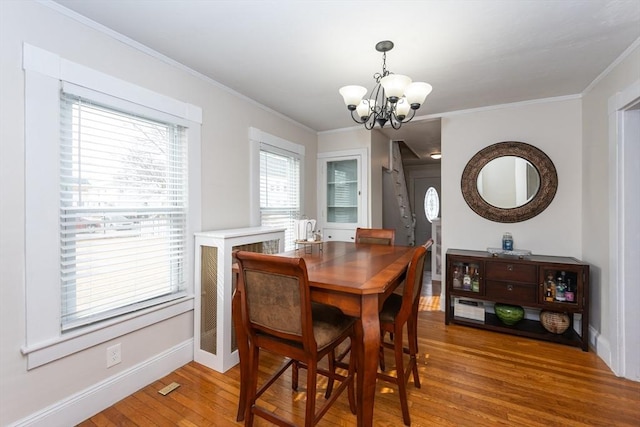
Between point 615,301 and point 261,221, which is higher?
point 261,221

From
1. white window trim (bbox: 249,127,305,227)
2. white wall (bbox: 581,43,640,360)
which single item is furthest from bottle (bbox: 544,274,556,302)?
white window trim (bbox: 249,127,305,227)

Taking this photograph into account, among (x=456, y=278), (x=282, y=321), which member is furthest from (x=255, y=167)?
(x=456, y=278)

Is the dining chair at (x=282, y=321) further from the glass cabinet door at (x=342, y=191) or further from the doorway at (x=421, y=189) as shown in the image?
the doorway at (x=421, y=189)

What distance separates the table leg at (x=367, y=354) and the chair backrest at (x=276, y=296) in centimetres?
24

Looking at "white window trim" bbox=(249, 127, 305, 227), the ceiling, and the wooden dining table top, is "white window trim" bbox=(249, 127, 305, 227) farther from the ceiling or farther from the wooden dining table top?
the wooden dining table top

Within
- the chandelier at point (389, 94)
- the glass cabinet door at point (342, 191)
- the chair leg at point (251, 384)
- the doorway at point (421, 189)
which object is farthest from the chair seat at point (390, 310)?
the doorway at point (421, 189)

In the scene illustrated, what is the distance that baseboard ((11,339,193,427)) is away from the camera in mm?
1597

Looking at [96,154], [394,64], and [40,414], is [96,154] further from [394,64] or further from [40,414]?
[394,64]

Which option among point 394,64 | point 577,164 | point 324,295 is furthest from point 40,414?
point 577,164

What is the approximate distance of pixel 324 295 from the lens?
1389mm

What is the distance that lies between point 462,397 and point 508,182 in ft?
7.59

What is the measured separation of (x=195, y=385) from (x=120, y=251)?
1.09 meters

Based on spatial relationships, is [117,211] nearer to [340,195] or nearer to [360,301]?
[360,301]

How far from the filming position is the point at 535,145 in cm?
309
